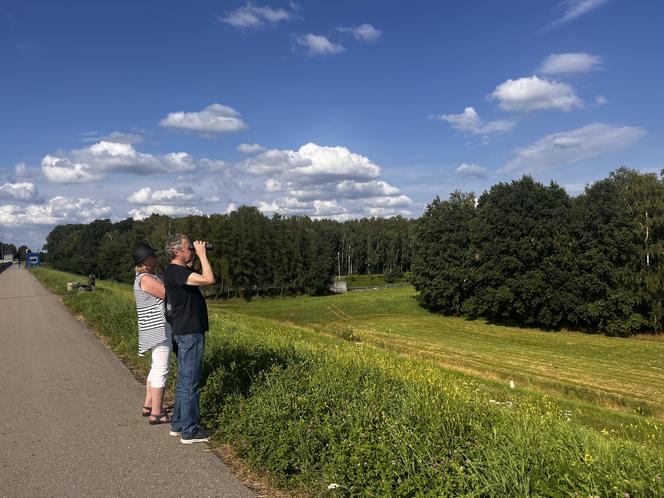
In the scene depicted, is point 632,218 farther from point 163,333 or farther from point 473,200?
point 163,333

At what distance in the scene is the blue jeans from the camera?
17.5ft

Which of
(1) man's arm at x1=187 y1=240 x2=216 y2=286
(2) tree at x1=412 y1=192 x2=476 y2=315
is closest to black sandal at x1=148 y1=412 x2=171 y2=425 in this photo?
(1) man's arm at x1=187 y1=240 x2=216 y2=286

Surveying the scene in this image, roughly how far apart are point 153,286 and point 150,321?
425 millimetres

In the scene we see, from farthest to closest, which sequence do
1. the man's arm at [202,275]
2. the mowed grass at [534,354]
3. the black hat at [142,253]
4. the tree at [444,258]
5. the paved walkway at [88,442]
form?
the tree at [444,258] → the mowed grass at [534,354] → the black hat at [142,253] → the man's arm at [202,275] → the paved walkway at [88,442]

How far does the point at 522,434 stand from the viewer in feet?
11.1

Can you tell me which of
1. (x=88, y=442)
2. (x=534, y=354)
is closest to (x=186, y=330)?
(x=88, y=442)

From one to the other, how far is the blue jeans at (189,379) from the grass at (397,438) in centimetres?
30

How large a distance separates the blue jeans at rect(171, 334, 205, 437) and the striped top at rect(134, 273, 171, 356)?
0.72 metres

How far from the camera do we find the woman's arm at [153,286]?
5.98 meters

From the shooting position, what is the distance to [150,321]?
20.0ft

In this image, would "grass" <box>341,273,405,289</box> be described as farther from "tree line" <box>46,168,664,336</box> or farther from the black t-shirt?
the black t-shirt

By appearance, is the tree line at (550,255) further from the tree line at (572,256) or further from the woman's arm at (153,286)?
the woman's arm at (153,286)

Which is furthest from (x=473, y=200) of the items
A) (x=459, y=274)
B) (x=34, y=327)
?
(x=34, y=327)

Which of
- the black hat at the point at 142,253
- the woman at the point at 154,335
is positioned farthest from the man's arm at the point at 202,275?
the black hat at the point at 142,253
